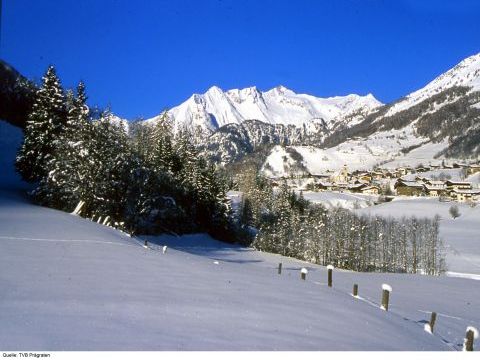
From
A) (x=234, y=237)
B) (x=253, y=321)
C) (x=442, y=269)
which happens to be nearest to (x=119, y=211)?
(x=234, y=237)

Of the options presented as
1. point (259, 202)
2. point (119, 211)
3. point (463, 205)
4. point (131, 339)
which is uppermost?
point (463, 205)

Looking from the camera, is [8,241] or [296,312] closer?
[296,312]

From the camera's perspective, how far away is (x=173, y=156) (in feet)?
220

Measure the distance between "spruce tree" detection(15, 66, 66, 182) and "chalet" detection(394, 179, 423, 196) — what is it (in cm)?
16202

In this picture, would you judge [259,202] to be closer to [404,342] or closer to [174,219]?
[174,219]

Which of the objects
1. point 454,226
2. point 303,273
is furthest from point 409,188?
point 303,273

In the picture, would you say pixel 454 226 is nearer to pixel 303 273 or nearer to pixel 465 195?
pixel 465 195

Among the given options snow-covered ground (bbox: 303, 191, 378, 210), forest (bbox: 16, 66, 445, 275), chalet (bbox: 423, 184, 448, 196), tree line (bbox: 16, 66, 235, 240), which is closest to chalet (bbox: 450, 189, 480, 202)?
chalet (bbox: 423, 184, 448, 196)

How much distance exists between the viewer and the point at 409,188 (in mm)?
194750

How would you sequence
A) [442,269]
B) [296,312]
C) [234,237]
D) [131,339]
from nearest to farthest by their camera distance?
1. [131,339]
2. [296,312]
3. [234,237]
4. [442,269]

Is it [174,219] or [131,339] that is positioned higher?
[174,219]

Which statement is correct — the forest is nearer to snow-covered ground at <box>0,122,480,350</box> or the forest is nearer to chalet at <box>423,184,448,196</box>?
snow-covered ground at <box>0,122,480,350</box>

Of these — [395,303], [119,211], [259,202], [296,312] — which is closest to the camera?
[296,312]

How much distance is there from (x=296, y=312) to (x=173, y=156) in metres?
55.7
